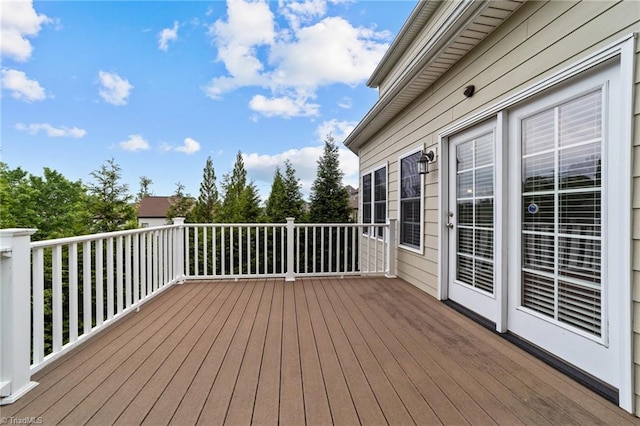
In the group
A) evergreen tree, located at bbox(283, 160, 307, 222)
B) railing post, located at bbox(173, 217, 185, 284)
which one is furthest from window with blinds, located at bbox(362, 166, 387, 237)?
railing post, located at bbox(173, 217, 185, 284)

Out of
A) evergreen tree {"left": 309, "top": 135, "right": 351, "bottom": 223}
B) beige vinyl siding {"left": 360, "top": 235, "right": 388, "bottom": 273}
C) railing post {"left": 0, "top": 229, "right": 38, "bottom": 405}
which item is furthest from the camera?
evergreen tree {"left": 309, "top": 135, "right": 351, "bottom": 223}

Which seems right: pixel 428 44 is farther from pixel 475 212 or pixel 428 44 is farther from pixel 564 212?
pixel 564 212

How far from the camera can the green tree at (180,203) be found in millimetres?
18438

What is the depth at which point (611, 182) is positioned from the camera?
5.33ft

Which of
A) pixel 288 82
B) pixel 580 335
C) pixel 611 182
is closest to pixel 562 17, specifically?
pixel 611 182

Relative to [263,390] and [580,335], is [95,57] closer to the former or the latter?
[263,390]

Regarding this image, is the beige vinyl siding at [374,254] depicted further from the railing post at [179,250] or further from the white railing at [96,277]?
the white railing at [96,277]

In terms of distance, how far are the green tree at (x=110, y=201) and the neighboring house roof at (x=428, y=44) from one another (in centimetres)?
1120

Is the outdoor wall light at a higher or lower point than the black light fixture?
higher

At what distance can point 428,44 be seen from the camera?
9.68ft

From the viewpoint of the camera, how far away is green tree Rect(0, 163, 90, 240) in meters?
15.8

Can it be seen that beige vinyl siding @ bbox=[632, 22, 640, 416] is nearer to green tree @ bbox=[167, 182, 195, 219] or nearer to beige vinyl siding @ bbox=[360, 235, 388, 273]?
beige vinyl siding @ bbox=[360, 235, 388, 273]

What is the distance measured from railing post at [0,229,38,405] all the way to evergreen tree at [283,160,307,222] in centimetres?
750

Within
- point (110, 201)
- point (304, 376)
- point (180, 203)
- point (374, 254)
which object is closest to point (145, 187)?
point (180, 203)
